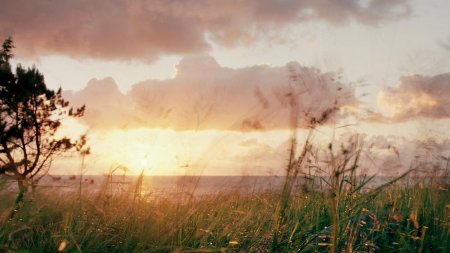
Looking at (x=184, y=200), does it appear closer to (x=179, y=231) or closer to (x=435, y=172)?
(x=179, y=231)

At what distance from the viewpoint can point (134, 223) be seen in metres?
3.85

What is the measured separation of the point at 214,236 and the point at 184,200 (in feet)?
4.49

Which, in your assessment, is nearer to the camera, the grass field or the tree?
the grass field

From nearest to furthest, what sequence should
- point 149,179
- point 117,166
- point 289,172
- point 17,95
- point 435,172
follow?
1. point 289,172
2. point 117,166
3. point 149,179
4. point 435,172
5. point 17,95

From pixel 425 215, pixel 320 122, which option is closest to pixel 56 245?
pixel 320 122

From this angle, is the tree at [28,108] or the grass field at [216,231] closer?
the grass field at [216,231]

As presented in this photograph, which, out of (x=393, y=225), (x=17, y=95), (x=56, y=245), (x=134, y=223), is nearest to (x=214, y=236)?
(x=134, y=223)

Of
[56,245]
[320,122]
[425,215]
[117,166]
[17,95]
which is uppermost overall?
[17,95]

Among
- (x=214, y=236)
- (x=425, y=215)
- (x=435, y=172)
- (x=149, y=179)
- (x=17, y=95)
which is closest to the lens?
(x=214, y=236)

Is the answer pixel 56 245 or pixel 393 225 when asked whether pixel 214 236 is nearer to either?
pixel 56 245

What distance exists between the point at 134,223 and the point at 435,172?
3881 mm

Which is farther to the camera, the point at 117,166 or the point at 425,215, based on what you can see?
the point at 425,215

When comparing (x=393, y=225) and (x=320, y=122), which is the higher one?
(x=320, y=122)

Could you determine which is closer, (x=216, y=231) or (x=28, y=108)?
(x=216, y=231)
